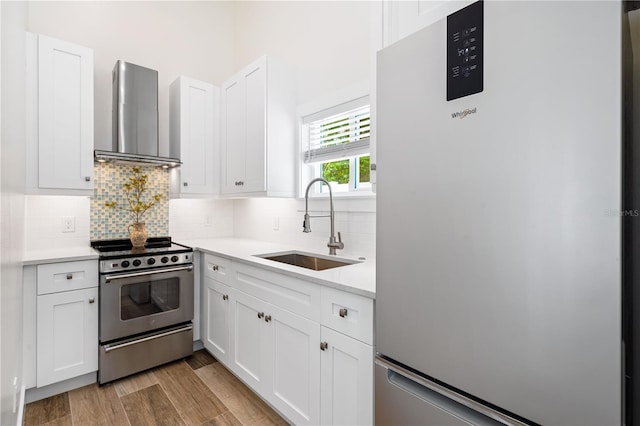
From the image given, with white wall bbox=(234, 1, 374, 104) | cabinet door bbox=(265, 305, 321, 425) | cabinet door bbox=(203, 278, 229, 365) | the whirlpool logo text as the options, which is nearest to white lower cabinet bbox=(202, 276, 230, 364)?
cabinet door bbox=(203, 278, 229, 365)

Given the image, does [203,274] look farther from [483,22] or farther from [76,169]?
[483,22]

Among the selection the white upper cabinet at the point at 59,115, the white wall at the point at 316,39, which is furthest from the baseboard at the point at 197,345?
the white wall at the point at 316,39

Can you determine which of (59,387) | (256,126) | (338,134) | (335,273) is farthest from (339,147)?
(59,387)

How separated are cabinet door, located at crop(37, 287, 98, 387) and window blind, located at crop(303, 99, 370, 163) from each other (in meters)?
1.88

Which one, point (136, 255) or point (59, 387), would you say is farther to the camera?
point (136, 255)

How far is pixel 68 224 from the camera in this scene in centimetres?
269

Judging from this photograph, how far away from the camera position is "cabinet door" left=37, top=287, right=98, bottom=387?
2133 millimetres

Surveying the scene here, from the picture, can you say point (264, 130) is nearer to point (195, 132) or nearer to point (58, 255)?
point (195, 132)

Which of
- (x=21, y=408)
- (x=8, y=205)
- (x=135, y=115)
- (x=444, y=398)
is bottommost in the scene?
(x=21, y=408)

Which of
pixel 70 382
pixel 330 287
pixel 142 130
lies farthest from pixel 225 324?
Result: pixel 142 130

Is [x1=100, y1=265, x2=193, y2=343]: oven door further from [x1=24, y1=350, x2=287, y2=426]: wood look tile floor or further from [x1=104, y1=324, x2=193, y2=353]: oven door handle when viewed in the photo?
[x1=24, y1=350, x2=287, y2=426]: wood look tile floor

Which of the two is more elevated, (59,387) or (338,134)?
(338,134)

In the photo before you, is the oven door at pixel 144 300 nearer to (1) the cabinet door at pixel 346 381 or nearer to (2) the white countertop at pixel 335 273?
(2) the white countertop at pixel 335 273

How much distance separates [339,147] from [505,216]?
162 centimetres
